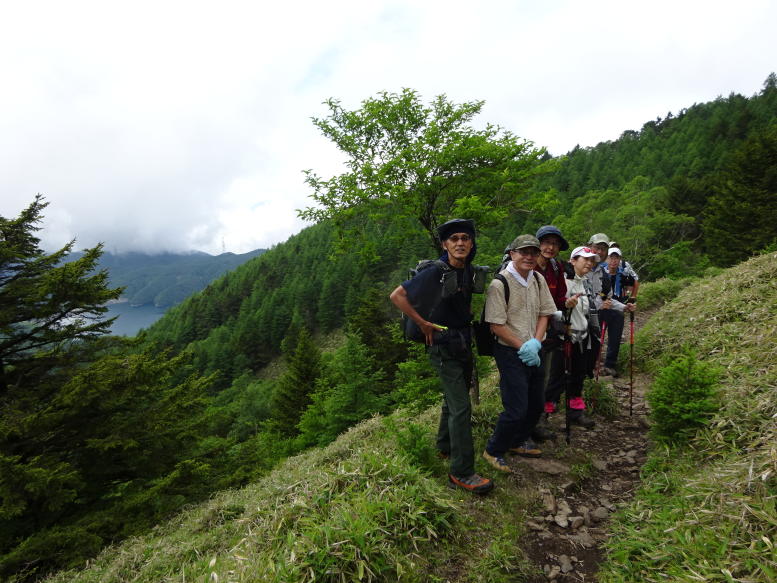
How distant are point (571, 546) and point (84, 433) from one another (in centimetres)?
1189

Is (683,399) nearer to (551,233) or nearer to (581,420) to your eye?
(581,420)

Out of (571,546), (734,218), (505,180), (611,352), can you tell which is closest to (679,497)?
(571,546)

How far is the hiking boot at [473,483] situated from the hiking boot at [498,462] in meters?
0.39

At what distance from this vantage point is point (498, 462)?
427 centimetres

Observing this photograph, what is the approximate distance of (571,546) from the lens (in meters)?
3.32

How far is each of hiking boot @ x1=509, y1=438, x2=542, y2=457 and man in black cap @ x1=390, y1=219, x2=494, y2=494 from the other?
1044 mm

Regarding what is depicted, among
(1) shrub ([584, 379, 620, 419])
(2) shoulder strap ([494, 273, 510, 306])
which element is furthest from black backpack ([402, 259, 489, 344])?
(1) shrub ([584, 379, 620, 419])

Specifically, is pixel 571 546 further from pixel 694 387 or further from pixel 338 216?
pixel 338 216

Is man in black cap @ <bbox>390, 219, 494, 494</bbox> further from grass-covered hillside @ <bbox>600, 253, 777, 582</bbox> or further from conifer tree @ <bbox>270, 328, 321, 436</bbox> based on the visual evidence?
conifer tree @ <bbox>270, 328, 321, 436</bbox>

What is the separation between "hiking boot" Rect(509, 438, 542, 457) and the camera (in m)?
4.65

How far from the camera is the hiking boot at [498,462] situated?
166 inches

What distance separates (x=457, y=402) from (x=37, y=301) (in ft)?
40.2

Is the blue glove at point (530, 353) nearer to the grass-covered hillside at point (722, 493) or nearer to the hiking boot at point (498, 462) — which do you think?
the hiking boot at point (498, 462)

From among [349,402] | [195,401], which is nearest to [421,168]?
[195,401]
